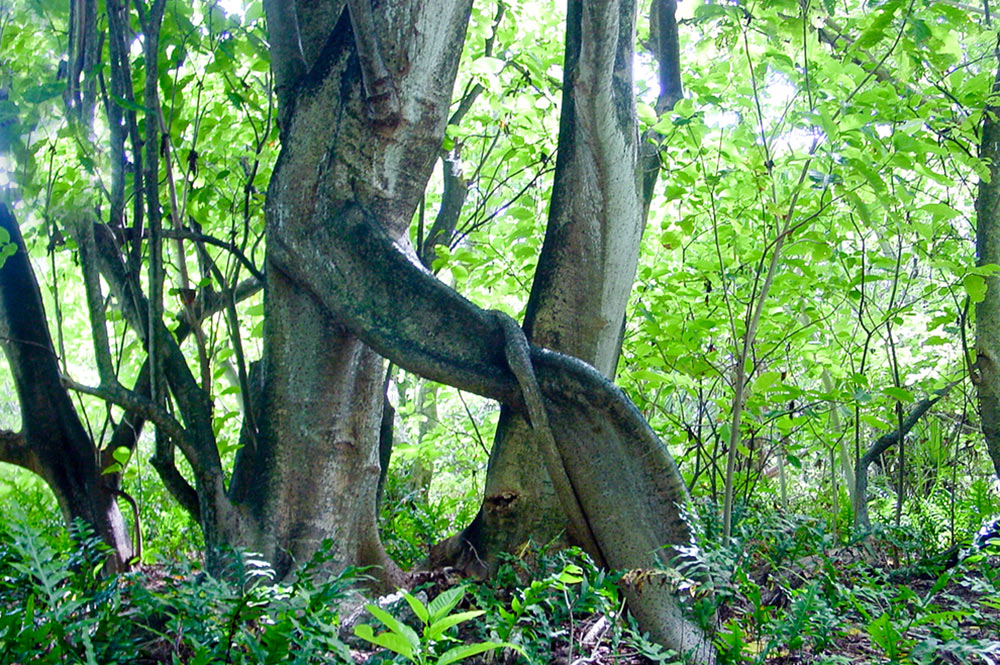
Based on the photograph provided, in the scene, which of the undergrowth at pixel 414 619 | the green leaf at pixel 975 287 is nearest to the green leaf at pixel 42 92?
the undergrowth at pixel 414 619

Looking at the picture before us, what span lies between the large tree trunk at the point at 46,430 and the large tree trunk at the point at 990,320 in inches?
183

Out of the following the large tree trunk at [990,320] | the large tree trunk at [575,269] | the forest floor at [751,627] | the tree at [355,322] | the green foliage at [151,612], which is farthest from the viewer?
the large tree trunk at [990,320]

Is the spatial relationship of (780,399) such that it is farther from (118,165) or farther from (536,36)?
(536,36)

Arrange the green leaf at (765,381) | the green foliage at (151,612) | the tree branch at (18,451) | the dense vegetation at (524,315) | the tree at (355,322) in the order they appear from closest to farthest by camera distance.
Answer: the green foliage at (151,612) < the dense vegetation at (524,315) < the tree at (355,322) < the green leaf at (765,381) < the tree branch at (18,451)

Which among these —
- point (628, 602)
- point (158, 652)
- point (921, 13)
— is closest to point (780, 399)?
point (628, 602)

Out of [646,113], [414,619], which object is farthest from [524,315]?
[414,619]

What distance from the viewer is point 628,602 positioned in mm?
2893

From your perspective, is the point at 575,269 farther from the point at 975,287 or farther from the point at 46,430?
the point at 46,430

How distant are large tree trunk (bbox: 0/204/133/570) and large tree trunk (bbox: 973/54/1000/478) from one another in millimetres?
4648

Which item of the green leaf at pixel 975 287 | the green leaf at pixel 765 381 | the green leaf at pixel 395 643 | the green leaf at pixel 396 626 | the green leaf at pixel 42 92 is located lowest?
the green leaf at pixel 395 643

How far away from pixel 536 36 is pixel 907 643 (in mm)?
5395

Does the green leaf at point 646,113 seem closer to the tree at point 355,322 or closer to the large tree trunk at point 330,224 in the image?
the tree at point 355,322

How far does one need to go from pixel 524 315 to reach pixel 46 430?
2412mm

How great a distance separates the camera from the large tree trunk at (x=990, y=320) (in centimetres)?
450
